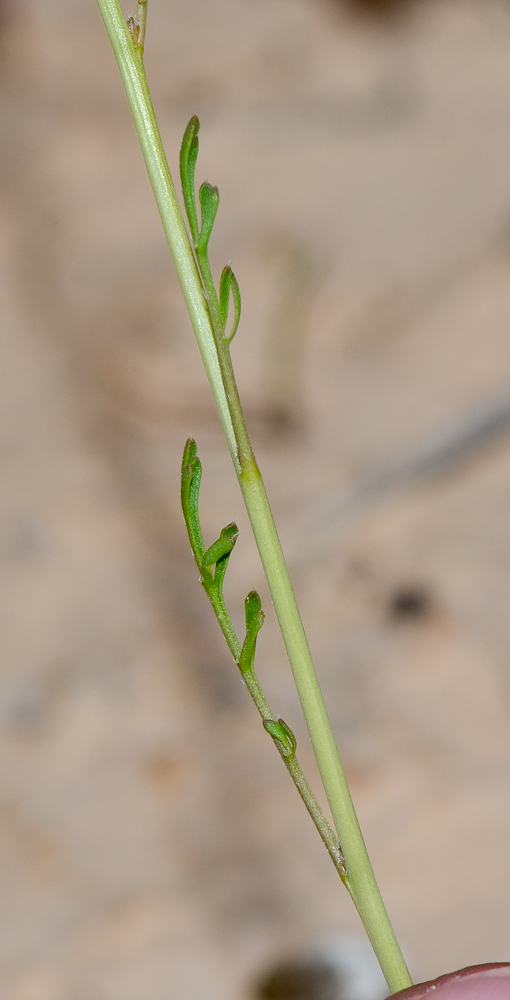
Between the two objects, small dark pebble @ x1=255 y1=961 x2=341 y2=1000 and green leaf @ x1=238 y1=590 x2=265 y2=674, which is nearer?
green leaf @ x1=238 y1=590 x2=265 y2=674

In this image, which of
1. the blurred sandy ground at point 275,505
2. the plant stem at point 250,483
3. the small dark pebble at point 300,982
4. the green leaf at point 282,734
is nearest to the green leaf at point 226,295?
the plant stem at point 250,483

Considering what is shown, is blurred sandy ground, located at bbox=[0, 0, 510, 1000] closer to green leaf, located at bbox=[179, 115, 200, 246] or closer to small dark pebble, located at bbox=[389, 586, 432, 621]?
small dark pebble, located at bbox=[389, 586, 432, 621]

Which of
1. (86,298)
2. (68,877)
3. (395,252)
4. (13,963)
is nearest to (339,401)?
(395,252)

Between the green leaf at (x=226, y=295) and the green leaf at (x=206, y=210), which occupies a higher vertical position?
the green leaf at (x=206, y=210)

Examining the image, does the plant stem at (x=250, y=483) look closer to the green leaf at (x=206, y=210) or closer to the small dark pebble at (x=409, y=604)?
the green leaf at (x=206, y=210)

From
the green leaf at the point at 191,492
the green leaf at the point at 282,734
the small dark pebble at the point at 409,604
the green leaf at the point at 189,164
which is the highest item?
the small dark pebble at the point at 409,604

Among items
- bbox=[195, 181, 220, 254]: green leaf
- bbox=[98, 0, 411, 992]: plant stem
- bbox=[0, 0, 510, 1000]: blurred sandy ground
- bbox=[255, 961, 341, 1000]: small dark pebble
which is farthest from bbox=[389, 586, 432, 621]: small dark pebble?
bbox=[195, 181, 220, 254]: green leaf

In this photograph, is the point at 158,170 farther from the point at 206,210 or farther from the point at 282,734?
the point at 282,734
